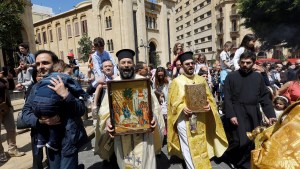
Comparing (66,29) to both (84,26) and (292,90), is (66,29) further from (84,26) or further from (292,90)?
(292,90)

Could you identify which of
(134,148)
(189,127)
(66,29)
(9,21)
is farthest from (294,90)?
(66,29)

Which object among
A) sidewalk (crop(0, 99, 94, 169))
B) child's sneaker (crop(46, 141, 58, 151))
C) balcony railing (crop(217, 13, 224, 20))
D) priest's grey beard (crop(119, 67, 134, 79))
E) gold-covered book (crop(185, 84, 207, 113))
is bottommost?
sidewalk (crop(0, 99, 94, 169))

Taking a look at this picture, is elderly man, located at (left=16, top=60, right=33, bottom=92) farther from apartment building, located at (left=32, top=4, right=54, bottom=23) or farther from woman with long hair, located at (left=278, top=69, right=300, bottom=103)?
apartment building, located at (left=32, top=4, right=54, bottom=23)

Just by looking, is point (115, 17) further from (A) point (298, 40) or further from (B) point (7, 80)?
(B) point (7, 80)

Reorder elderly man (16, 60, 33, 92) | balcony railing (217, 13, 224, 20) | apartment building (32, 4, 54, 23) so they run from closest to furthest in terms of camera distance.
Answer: elderly man (16, 60, 33, 92) → balcony railing (217, 13, 224, 20) → apartment building (32, 4, 54, 23)

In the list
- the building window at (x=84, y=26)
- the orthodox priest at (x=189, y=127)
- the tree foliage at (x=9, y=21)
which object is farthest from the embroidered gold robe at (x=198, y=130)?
the building window at (x=84, y=26)

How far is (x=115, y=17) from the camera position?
40562 millimetres

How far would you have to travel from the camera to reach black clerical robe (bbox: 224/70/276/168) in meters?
4.10

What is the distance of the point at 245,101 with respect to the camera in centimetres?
413

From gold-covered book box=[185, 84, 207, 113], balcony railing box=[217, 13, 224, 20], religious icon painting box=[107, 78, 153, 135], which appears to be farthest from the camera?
balcony railing box=[217, 13, 224, 20]

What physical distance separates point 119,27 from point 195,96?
3867 centimetres

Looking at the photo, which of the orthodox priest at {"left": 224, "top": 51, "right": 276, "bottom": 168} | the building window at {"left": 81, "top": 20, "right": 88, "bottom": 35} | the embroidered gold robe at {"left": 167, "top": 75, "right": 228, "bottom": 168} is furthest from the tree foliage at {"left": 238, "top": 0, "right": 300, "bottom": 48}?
the building window at {"left": 81, "top": 20, "right": 88, "bottom": 35}

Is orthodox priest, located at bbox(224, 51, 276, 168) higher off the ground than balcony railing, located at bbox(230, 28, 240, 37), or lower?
lower

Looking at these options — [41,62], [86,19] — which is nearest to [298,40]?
[41,62]
